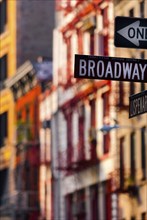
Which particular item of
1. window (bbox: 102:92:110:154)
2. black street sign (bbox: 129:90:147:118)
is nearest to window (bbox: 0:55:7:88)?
window (bbox: 102:92:110:154)

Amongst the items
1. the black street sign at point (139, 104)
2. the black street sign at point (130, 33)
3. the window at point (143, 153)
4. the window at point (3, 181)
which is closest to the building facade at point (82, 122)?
the window at point (143, 153)

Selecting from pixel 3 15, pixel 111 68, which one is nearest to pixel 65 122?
pixel 3 15

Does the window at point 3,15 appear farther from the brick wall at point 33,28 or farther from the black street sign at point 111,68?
the black street sign at point 111,68

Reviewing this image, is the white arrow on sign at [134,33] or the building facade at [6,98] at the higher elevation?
the building facade at [6,98]

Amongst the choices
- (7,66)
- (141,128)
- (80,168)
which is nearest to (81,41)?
(80,168)

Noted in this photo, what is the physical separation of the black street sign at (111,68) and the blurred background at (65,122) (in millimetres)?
23833

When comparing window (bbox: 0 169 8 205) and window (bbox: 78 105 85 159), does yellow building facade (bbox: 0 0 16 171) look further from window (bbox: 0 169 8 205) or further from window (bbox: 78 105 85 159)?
window (bbox: 78 105 85 159)

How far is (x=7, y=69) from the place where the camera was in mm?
75688

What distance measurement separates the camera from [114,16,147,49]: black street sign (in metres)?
15.2

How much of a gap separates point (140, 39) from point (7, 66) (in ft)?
200

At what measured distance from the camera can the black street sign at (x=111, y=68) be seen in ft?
50.2

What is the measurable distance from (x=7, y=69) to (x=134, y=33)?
6072 cm

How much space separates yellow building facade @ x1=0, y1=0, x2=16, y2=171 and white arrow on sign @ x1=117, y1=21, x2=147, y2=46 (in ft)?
185

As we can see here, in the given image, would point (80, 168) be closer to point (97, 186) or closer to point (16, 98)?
point (97, 186)
